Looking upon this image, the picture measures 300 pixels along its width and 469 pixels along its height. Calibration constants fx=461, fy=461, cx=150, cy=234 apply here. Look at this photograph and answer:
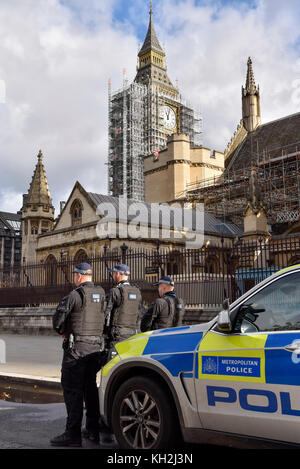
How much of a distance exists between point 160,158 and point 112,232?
26028 millimetres

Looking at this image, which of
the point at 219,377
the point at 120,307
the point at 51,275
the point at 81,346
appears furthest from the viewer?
the point at 51,275

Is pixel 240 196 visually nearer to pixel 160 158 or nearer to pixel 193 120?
pixel 160 158

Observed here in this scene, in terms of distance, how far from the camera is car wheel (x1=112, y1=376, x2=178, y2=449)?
3873mm

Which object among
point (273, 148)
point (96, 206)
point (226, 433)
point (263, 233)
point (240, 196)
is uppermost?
point (273, 148)

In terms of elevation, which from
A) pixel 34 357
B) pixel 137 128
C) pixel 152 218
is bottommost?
pixel 34 357

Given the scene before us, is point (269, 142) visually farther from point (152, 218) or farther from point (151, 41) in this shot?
point (151, 41)

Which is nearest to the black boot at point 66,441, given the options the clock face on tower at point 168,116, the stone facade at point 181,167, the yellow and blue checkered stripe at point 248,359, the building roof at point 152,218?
the yellow and blue checkered stripe at point 248,359

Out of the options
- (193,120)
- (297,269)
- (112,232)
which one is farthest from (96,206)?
(193,120)

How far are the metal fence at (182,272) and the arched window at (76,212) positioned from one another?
395 inches

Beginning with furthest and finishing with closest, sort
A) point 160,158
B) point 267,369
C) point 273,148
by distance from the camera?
point 160,158
point 273,148
point 267,369

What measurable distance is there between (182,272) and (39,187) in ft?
80.7

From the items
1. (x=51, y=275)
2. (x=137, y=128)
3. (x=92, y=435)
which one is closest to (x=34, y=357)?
(x=92, y=435)

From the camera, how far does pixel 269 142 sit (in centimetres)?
4572

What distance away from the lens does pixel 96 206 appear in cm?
2922
